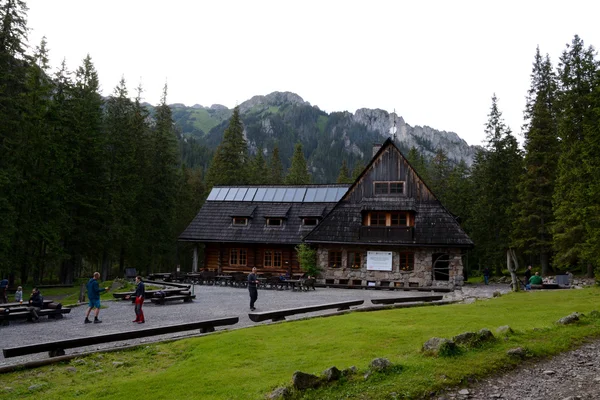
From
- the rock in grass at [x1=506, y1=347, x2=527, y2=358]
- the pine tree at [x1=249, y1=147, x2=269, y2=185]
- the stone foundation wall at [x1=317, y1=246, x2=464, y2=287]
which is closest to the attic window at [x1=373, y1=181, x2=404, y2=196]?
the stone foundation wall at [x1=317, y1=246, x2=464, y2=287]

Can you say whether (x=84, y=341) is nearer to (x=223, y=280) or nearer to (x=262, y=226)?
(x=223, y=280)

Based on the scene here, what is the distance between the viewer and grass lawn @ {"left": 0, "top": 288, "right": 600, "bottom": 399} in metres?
7.74

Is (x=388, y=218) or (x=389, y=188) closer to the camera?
(x=388, y=218)

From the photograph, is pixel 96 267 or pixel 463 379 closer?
pixel 463 379

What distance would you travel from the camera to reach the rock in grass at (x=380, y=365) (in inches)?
316

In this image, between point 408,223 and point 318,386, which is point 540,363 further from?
point 408,223

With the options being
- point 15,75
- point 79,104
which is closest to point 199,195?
point 79,104

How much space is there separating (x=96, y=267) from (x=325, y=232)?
4515 centimetres

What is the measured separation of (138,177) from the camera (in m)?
44.4

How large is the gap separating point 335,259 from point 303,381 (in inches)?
1058

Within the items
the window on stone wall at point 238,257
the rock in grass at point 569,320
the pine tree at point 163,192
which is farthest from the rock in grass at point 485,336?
the pine tree at point 163,192

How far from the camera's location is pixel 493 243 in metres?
42.2

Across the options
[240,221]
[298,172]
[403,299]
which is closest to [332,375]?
[403,299]

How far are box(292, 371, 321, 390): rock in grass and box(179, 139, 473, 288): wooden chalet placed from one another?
2514 cm
